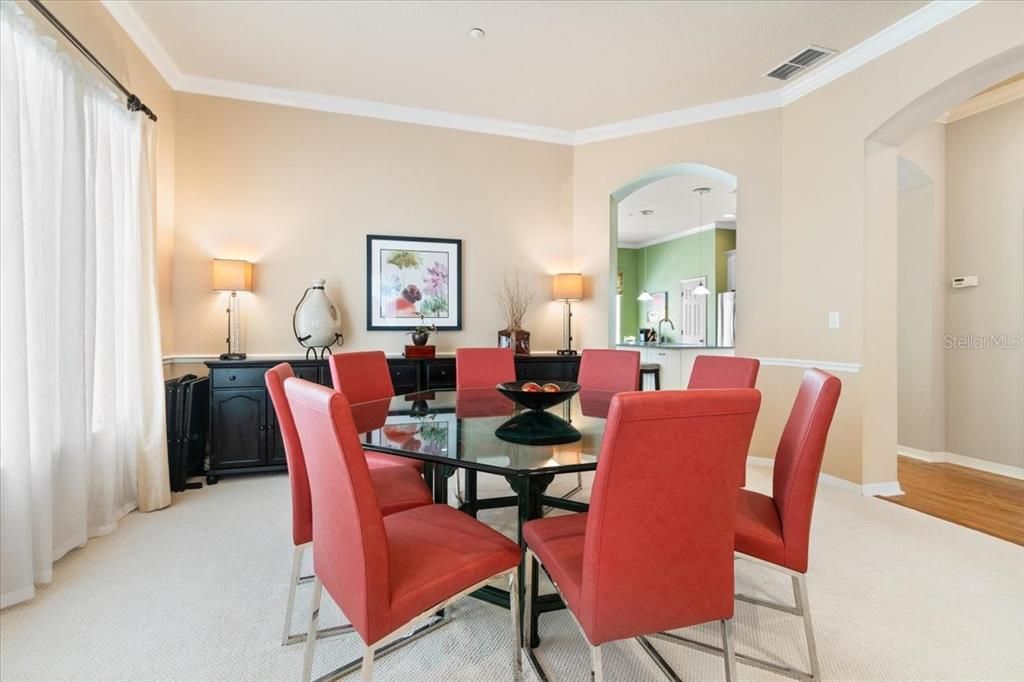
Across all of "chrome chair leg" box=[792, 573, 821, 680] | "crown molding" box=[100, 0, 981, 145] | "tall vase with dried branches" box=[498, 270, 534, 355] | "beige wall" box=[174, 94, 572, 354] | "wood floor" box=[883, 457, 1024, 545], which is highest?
"crown molding" box=[100, 0, 981, 145]

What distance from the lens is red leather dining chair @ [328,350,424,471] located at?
2425 millimetres

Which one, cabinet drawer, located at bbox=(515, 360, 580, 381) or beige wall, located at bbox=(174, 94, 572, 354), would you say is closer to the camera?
beige wall, located at bbox=(174, 94, 572, 354)

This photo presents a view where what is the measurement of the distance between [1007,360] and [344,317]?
17.8ft

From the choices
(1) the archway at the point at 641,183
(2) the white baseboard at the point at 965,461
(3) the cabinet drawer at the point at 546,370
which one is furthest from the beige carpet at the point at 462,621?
(1) the archway at the point at 641,183

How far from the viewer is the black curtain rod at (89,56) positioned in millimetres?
2020

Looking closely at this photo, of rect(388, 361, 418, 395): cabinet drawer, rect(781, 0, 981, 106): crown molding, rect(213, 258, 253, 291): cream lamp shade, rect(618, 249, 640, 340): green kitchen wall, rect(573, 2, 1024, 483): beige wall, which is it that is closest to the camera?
rect(781, 0, 981, 106): crown molding

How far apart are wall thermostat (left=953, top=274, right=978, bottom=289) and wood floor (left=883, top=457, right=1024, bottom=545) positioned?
1.53 metres

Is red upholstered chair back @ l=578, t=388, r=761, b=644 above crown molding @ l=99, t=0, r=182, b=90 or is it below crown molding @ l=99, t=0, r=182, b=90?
below

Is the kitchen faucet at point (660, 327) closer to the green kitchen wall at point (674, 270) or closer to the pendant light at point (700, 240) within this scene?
the green kitchen wall at point (674, 270)

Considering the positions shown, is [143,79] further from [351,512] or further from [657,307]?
[657,307]

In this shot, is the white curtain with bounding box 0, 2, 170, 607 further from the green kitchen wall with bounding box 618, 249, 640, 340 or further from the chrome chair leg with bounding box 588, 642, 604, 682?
the green kitchen wall with bounding box 618, 249, 640, 340

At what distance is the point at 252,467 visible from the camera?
11.4ft

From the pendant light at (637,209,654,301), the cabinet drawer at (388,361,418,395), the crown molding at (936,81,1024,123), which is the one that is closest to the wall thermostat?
the crown molding at (936,81,1024,123)

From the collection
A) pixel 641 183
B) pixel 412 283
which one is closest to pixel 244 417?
pixel 412 283
